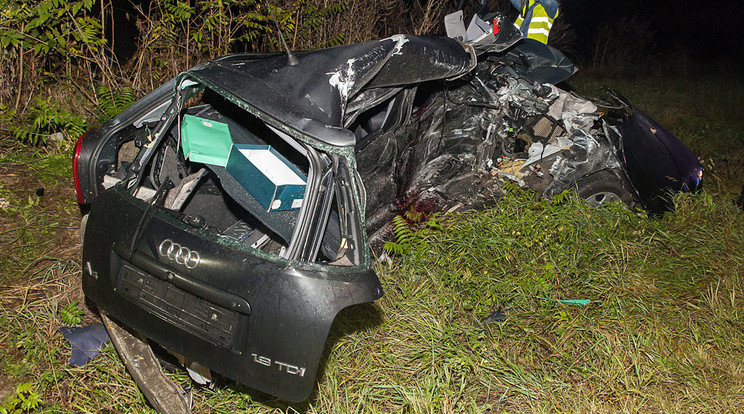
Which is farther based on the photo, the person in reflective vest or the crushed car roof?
the person in reflective vest

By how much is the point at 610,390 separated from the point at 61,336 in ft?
10.2

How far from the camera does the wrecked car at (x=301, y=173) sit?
210 cm

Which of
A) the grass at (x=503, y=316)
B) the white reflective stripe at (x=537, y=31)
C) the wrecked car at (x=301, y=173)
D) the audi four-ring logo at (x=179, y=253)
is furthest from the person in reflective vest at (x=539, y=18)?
the audi four-ring logo at (x=179, y=253)

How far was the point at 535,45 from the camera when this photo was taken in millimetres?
4613

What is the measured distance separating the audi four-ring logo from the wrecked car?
0.04ft

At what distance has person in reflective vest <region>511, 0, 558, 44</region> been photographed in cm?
477

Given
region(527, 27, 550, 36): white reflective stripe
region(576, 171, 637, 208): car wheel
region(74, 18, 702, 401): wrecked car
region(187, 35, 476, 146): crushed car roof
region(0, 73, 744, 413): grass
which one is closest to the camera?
region(74, 18, 702, 401): wrecked car

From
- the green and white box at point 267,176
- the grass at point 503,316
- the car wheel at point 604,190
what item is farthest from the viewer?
the car wheel at point 604,190

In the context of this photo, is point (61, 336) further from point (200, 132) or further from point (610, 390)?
point (610, 390)

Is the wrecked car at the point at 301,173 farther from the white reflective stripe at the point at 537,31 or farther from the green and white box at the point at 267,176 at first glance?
the white reflective stripe at the point at 537,31

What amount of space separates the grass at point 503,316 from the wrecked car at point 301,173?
44 cm

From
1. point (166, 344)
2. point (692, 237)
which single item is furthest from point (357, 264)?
point (692, 237)

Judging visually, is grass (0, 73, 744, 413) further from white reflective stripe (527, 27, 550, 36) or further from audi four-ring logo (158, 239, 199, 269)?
white reflective stripe (527, 27, 550, 36)

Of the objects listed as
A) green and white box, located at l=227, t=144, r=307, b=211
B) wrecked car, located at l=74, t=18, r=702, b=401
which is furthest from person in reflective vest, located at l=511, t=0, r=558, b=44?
green and white box, located at l=227, t=144, r=307, b=211
